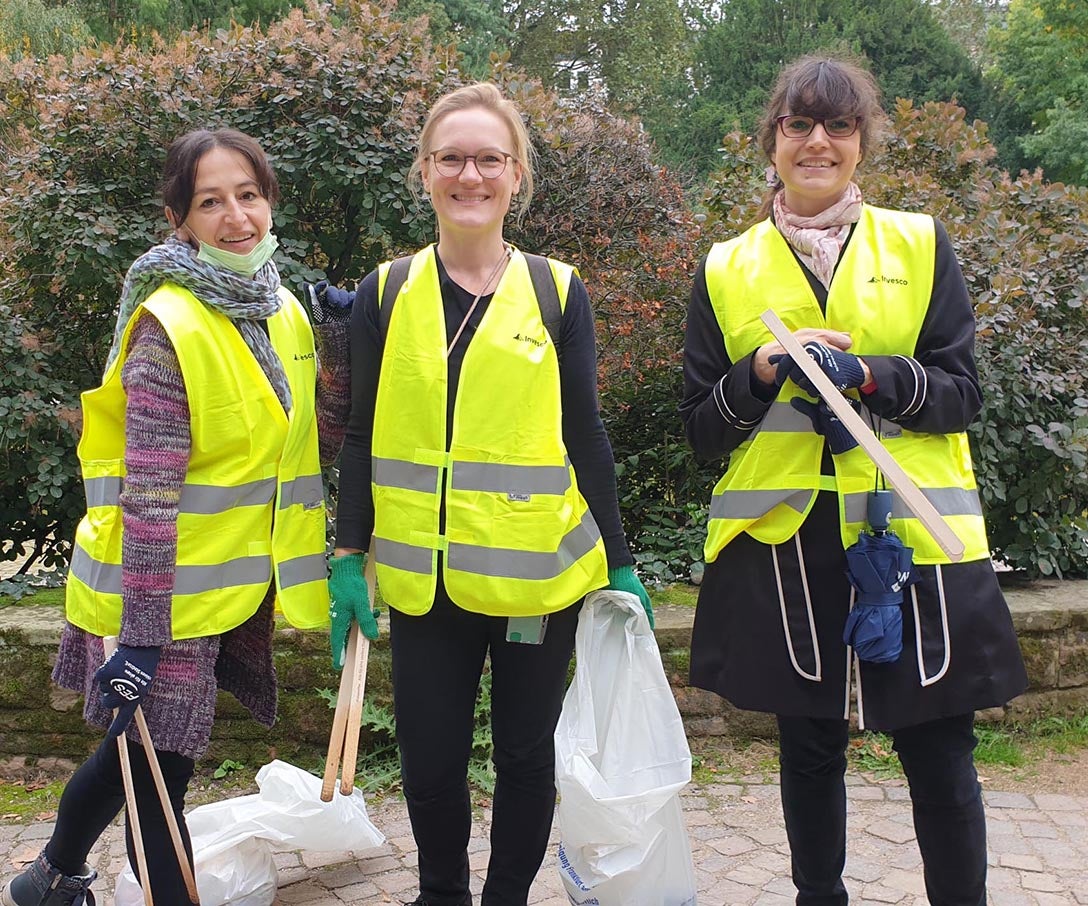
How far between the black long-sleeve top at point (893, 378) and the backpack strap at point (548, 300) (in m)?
0.32

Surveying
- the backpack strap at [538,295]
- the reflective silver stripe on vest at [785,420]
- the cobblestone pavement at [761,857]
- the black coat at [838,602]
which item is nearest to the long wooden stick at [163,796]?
the cobblestone pavement at [761,857]

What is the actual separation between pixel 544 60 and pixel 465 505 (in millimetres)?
26747

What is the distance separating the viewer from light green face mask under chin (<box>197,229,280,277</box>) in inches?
93.7

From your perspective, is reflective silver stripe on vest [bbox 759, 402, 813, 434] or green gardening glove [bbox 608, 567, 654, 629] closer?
reflective silver stripe on vest [bbox 759, 402, 813, 434]

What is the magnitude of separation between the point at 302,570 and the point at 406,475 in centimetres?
34

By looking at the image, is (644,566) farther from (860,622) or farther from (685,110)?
(685,110)

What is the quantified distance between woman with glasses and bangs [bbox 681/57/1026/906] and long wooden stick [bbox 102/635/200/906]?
1.22 metres

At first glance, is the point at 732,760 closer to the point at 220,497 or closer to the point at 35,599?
the point at 220,497

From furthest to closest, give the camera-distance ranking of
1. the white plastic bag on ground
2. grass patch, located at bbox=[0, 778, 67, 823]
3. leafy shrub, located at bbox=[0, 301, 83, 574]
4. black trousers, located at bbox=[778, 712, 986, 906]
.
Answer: leafy shrub, located at bbox=[0, 301, 83, 574], grass patch, located at bbox=[0, 778, 67, 823], the white plastic bag on ground, black trousers, located at bbox=[778, 712, 986, 906]

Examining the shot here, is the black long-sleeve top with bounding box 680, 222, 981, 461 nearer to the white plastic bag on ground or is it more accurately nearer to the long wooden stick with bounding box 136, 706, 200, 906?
the long wooden stick with bounding box 136, 706, 200, 906

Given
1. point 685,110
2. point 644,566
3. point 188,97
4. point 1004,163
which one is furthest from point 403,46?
point 1004,163

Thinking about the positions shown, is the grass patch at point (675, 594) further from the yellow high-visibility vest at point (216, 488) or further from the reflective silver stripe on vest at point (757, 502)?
the yellow high-visibility vest at point (216, 488)

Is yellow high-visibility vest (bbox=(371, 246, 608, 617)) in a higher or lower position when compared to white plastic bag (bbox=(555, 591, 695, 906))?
higher

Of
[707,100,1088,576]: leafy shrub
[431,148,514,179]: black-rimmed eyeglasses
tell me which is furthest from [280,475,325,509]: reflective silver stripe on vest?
[707,100,1088,576]: leafy shrub
